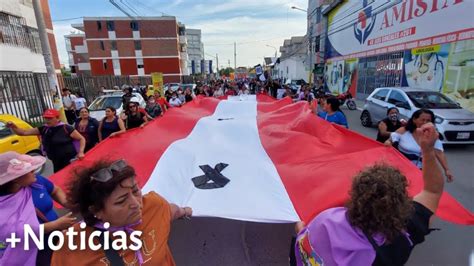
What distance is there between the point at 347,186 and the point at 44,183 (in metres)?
2.84

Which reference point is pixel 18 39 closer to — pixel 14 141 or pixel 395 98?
pixel 14 141

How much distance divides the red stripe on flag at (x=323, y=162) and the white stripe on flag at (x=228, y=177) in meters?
0.16

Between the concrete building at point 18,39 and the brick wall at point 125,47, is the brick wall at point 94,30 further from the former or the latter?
the concrete building at point 18,39

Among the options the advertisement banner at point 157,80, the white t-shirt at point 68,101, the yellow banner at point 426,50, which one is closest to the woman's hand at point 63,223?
the white t-shirt at point 68,101

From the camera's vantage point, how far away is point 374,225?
4.17 ft

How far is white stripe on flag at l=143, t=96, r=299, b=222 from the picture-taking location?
254cm

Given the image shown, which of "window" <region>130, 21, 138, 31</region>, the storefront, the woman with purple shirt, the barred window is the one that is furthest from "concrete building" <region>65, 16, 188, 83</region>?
the woman with purple shirt

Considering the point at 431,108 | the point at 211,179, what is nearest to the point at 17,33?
the point at 211,179

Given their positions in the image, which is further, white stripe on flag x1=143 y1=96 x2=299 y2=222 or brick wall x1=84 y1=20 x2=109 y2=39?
brick wall x1=84 y1=20 x2=109 y2=39

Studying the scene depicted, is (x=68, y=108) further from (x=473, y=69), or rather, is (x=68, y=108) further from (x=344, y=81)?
(x=344, y=81)

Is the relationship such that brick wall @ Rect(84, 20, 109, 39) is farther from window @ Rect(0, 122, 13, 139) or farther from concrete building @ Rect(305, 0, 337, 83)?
window @ Rect(0, 122, 13, 139)

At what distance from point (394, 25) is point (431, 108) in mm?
10506

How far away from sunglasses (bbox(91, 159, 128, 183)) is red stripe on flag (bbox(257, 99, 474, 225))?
1.65 meters

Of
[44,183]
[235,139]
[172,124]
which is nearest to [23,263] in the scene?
[44,183]
